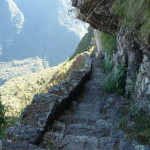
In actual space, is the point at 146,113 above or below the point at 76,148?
above

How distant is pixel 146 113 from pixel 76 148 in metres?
1.57

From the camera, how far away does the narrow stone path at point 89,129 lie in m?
4.19

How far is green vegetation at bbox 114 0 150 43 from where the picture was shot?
4.84 meters

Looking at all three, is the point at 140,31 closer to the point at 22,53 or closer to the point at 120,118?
the point at 120,118

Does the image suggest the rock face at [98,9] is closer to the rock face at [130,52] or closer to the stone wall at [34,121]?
the rock face at [130,52]

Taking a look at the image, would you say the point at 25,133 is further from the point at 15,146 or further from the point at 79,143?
the point at 79,143

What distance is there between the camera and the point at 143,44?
18.4 ft

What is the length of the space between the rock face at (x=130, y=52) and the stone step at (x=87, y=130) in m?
1.06

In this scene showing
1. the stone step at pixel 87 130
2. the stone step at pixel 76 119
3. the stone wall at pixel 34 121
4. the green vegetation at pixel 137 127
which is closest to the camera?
the stone wall at pixel 34 121

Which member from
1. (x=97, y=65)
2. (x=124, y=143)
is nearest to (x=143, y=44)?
(x=124, y=143)

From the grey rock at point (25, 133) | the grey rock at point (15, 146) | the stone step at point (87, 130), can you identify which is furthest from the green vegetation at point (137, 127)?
the grey rock at point (15, 146)

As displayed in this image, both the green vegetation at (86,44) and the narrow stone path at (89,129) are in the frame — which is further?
the green vegetation at (86,44)

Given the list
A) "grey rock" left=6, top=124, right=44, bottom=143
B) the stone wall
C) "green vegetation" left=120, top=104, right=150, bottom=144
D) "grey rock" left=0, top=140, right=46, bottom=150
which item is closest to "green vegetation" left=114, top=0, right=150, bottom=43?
"green vegetation" left=120, top=104, right=150, bottom=144

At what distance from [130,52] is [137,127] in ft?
7.65
